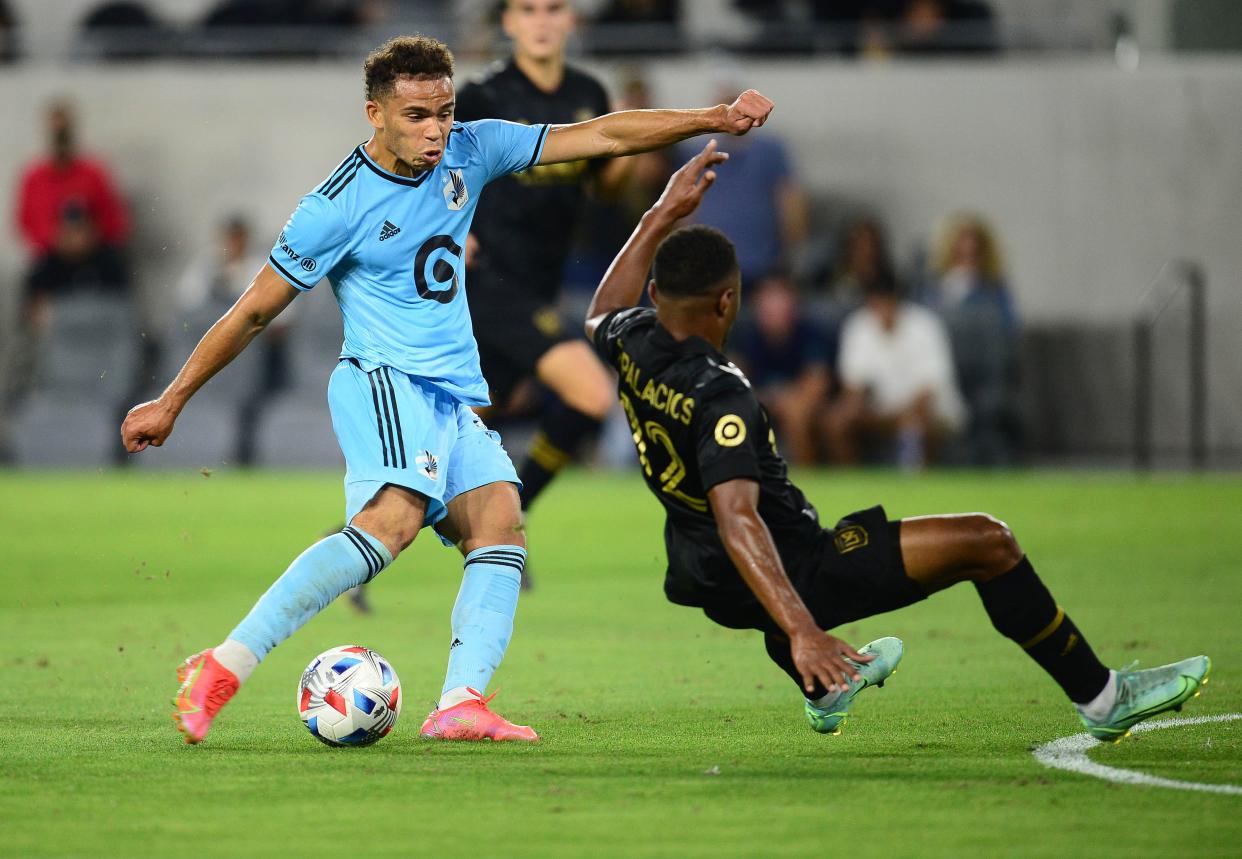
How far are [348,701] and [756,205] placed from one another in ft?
41.1

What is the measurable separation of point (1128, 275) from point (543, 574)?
9.92 meters

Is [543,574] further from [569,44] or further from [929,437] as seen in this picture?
[569,44]

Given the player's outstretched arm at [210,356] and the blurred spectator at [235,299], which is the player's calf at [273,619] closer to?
the player's outstretched arm at [210,356]

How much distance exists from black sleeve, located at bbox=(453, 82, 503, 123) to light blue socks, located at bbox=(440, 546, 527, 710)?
326 cm

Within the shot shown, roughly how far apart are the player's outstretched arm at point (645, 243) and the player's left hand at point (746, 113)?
183 millimetres

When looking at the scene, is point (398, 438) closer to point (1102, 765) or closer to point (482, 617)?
point (482, 617)

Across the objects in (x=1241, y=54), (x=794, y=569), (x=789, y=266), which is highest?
(x=794, y=569)

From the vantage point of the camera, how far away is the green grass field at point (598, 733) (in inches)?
174

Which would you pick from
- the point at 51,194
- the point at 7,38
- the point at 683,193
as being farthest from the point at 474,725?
the point at 7,38

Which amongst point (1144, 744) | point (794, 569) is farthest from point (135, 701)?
point (1144, 744)

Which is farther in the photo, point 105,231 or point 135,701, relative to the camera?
point 105,231

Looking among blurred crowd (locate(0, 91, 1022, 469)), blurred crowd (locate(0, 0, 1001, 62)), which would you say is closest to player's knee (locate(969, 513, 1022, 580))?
blurred crowd (locate(0, 91, 1022, 469))

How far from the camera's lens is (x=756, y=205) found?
17656 millimetres

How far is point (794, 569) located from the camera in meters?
5.50
